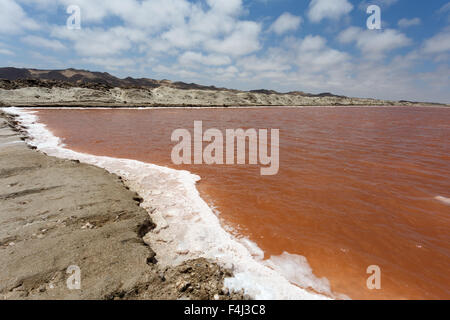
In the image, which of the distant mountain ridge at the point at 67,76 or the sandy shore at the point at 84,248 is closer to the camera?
the sandy shore at the point at 84,248

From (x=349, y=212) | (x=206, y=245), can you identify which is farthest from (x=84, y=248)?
(x=349, y=212)

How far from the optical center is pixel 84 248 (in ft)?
10.2

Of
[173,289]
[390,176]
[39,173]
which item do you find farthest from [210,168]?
[390,176]

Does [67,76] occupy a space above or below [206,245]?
above

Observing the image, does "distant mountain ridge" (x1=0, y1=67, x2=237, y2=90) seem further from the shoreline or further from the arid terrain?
the shoreline

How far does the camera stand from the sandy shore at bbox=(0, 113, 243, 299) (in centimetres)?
251

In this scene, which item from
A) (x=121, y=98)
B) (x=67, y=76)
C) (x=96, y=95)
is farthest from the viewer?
(x=67, y=76)

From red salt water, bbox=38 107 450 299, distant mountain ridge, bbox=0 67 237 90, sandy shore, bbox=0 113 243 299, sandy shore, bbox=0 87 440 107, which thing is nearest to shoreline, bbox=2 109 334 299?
sandy shore, bbox=0 113 243 299

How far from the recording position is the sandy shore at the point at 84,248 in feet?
8.22

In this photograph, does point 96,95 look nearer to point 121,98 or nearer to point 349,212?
point 121,98

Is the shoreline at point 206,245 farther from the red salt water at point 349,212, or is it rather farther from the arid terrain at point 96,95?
the arid terrain at point 96,95

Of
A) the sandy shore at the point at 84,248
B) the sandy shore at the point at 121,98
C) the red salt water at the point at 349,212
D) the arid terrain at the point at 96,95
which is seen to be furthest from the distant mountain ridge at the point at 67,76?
the red salt water at the point at 349,212
